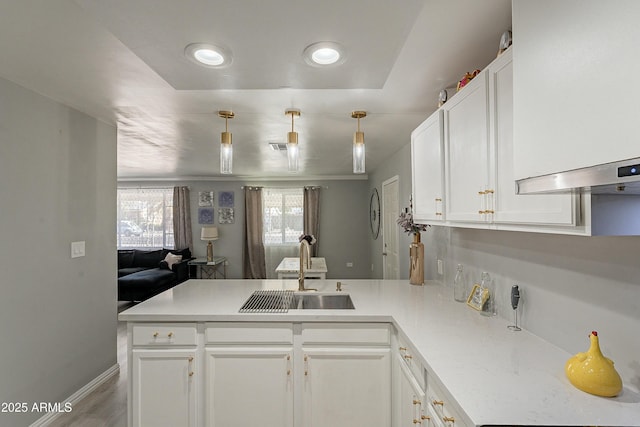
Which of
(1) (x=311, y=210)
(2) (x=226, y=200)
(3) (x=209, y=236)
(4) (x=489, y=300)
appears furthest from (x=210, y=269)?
(4) (x=489, y=300)

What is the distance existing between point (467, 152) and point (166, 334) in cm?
195

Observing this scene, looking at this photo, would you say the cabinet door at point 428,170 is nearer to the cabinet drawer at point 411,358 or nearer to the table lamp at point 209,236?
the cabinet drawer at point 411,358

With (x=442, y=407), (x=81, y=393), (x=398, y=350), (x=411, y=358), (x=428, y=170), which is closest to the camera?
(x=442, y=407)

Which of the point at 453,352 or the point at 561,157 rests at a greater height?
the point at 561,157

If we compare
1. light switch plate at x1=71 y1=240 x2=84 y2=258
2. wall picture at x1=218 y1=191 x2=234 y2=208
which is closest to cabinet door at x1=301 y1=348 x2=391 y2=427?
light switch plate at x1=71 y1=240 x2=84 y2=258

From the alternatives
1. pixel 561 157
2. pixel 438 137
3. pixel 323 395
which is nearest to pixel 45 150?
pixel 323 395

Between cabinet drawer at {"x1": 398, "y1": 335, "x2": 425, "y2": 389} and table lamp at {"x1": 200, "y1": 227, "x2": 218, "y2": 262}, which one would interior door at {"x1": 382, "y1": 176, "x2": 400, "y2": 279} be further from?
table lamp at {"x1": 200, "y1": 227, "x2": 218, "y2": 262}

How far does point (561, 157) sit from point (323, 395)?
5.51ft

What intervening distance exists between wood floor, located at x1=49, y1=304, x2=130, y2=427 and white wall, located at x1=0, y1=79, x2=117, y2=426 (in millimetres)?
147

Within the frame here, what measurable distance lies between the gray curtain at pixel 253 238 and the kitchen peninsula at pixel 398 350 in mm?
4219

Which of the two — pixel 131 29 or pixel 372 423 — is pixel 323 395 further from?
pixel 131 29

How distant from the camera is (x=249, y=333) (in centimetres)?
183

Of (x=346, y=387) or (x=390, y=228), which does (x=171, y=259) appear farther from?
(x=346, y=387)

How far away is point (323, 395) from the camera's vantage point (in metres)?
1.82
